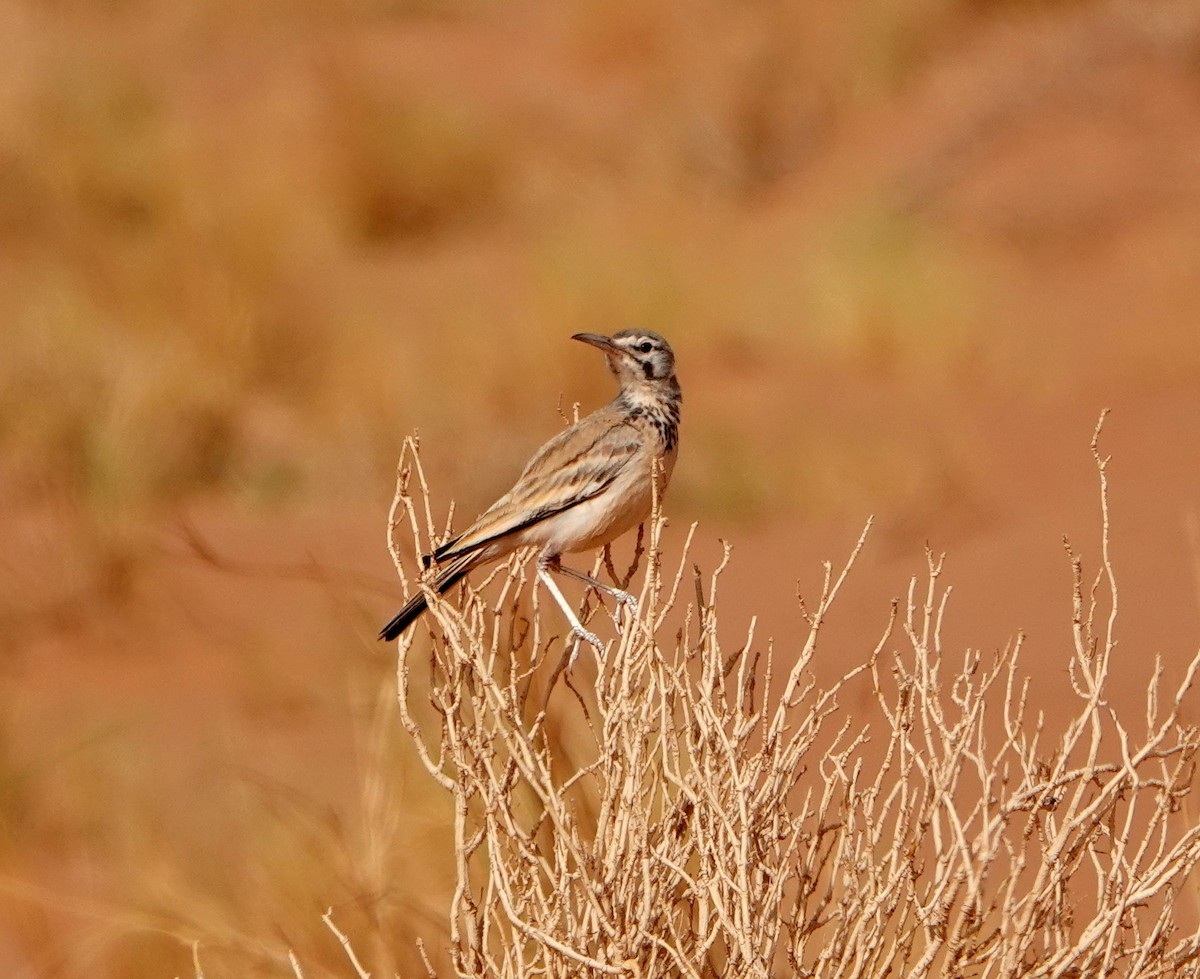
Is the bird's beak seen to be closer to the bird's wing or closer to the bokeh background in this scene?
the bird's wing

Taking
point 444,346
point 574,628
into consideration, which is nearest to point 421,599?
point 574,628

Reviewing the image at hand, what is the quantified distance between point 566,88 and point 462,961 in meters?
21.1

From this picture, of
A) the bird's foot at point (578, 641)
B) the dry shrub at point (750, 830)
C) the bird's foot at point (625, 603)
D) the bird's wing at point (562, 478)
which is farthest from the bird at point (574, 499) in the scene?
the dry shrub at point (750, 830)

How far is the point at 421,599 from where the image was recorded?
466 cm

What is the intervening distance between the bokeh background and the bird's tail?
0.44 meters

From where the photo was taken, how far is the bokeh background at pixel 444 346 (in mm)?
8219

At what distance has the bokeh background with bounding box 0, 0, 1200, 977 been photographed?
822 cm

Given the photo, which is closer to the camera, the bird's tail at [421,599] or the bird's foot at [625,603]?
the bird's foot at [625,603]

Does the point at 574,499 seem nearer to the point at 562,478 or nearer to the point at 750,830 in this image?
the point at 562,478

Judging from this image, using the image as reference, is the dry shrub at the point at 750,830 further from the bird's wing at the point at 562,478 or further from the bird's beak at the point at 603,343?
the bird's beak at the point at 603,343

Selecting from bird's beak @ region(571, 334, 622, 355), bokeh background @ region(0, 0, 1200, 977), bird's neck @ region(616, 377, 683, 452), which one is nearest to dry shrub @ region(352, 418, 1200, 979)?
bokeh background @ region(0, 0, 1200, 977)

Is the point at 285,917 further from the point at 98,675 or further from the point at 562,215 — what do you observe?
the point at 562,215

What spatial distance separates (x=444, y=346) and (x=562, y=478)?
11226 mm

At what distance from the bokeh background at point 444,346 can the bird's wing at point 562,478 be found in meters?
0.71
